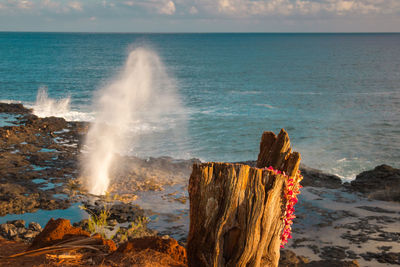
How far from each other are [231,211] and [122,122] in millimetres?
30522

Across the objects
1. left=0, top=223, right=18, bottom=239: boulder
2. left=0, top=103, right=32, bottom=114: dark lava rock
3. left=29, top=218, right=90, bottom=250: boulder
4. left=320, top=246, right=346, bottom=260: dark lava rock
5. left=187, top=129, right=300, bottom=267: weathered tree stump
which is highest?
left=187, top=129, right=300, bottom=267: weathered tree stump

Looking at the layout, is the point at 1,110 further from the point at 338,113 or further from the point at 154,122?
the point at 338,113

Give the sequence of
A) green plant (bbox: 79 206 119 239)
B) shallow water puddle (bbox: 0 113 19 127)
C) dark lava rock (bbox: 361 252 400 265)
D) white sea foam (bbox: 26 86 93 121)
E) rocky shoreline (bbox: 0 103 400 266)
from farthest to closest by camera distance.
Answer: white sea foam (bbox: 26 86 93 121)
shallow water puddle (bbox: 0 113 19 127)
rocky shoreline (bbox: 0 103 400 266)
dark lava rock (bbox: 361 252 400 265)
green plant (bbox: 79 206 119 239)

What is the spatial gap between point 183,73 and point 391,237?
70564 millimetres

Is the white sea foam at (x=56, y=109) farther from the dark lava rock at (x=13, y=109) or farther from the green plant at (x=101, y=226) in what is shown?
the green plant at (x=101, y=226)

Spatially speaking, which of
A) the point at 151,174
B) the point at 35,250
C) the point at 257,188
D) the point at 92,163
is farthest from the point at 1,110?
the point at 257,188

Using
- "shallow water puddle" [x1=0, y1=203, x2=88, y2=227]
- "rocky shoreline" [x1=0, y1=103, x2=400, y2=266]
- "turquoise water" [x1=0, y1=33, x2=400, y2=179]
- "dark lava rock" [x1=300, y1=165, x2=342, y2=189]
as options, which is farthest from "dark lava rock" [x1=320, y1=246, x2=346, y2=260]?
"turquoise water" [x1=0, y1=33, x2=400, y2=179]

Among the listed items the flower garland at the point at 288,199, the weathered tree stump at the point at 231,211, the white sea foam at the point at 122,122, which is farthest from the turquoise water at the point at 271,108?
the weathered tree stump at the point at 231,211

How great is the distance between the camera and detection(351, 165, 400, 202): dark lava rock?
701 inches

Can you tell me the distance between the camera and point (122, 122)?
117 ft

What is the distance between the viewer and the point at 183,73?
8150 centimetres

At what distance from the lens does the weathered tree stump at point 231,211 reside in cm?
612

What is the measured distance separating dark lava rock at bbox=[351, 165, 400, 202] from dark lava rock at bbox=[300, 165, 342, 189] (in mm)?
876

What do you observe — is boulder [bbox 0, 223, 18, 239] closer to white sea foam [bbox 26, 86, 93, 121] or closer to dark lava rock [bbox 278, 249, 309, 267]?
dark lava rock [bbox 278, 249, 309, 267]
